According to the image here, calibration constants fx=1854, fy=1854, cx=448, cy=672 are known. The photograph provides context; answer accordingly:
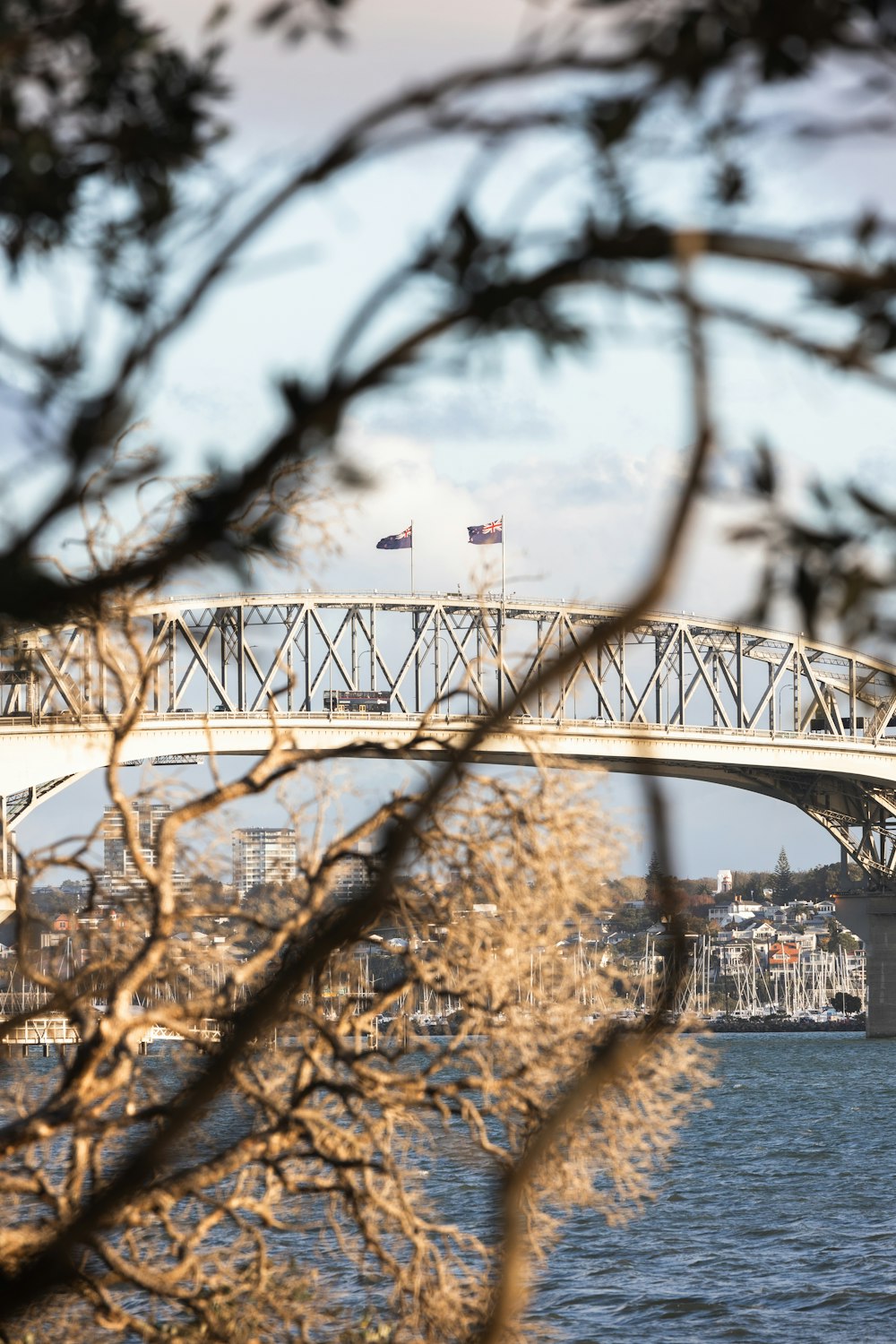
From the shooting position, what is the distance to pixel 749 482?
4129 millimetres

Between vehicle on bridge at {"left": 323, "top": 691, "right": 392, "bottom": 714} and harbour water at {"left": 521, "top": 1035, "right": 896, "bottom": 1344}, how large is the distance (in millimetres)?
25032

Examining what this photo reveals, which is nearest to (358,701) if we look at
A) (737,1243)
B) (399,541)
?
(399,541)

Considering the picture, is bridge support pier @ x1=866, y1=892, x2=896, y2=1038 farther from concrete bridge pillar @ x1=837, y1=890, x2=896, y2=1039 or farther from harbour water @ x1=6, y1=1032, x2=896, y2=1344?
harbour water @ x1=6, y1=1032, x2=896, y2=1344

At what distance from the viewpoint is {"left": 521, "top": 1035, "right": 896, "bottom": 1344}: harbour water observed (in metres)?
22.1

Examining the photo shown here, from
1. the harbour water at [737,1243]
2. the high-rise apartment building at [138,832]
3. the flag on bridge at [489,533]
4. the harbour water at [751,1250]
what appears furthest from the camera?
the flag on bridge at [489,533]

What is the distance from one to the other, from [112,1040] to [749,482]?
649 cm

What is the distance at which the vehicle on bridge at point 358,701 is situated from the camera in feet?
240

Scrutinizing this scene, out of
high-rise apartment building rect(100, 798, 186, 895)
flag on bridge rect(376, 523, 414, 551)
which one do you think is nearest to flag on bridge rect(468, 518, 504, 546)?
flag on bridge rect(376, 523, 414, 551)

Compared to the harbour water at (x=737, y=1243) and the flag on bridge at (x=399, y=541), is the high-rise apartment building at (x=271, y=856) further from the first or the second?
the flag on bridge at (x=399, y=541)

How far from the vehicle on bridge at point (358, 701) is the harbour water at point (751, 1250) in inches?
986

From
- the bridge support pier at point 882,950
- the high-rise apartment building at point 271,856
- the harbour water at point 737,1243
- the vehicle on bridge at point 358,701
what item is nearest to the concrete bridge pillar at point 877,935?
the bridge support pier at point 882,950

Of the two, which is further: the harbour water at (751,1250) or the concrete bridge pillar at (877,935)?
the concrete bridge pillar at (877,935)

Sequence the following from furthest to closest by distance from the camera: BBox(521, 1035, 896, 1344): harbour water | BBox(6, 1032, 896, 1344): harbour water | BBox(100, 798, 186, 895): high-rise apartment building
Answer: BBox(521, 1035, 896, 1344): harbour water, BBox(6, 1032, 896, 1344): harbour water, BBox(100, 798, 186, 895): high-rise apartment building

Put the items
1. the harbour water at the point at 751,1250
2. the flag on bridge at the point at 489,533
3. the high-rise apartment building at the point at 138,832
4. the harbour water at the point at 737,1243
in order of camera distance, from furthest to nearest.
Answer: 1. the flag on bridge at the point at 489,533
2. the harbour water at the point at 751,1250
3. the harbour water at the point at 737,1243
4. the high-rise apartment building at the point at 138,832
